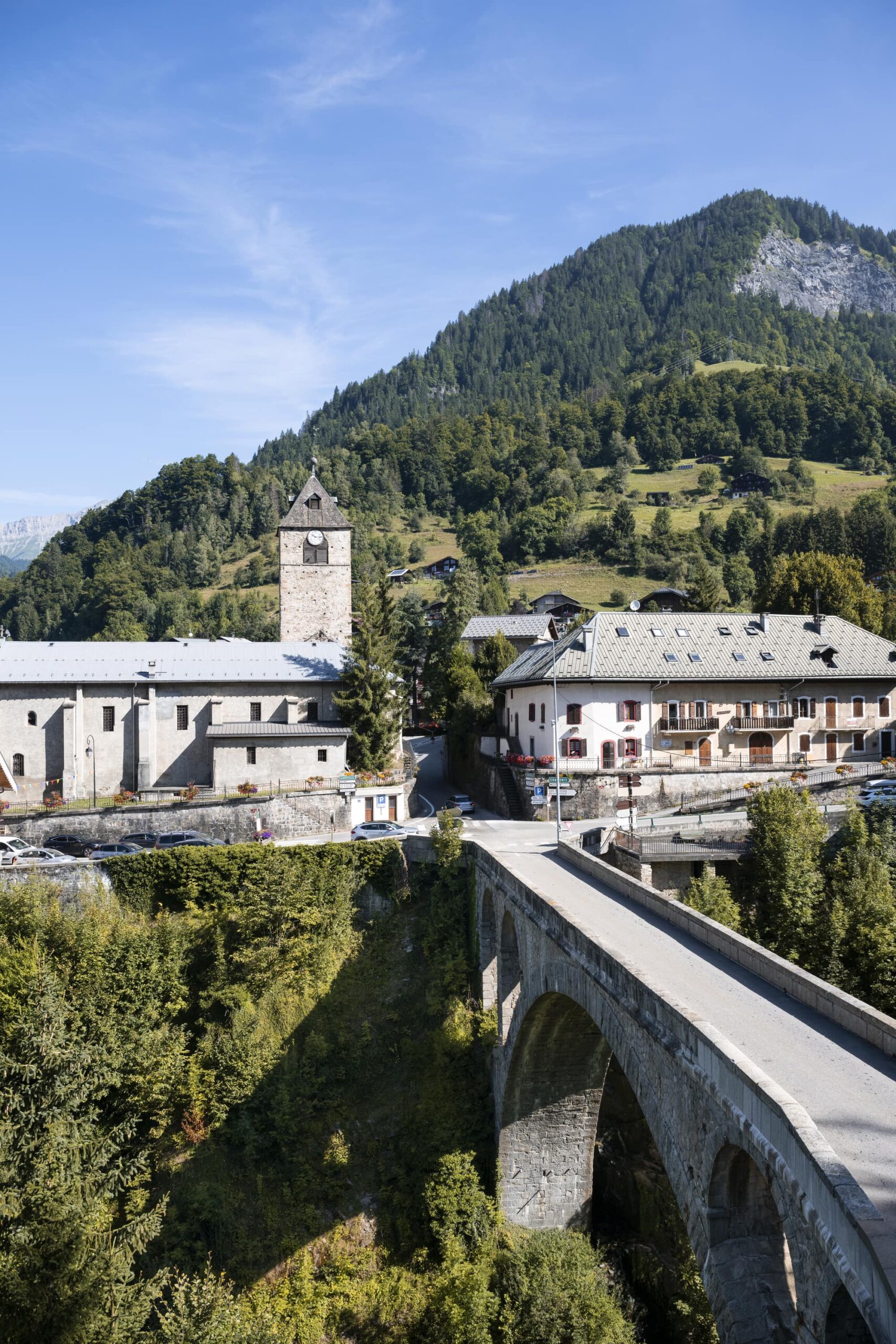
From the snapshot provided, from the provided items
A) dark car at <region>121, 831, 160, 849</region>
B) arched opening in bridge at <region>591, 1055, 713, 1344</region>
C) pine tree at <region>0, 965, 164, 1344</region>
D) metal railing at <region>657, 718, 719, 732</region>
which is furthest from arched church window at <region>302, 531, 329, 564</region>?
arched opening in bridge at <region>591, 1055, 713, 1344</region>

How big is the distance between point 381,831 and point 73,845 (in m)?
12.9

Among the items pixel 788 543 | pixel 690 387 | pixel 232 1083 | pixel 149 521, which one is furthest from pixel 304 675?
pixel 690 387

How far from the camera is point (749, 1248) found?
1219 cm

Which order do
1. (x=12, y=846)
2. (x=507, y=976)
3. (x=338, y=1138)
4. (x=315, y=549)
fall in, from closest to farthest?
(x=507, y=976), (x=338, y=1138), (x=12, y=846), (x=315, y=549)

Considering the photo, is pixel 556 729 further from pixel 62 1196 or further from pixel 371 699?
pixel 62 1196

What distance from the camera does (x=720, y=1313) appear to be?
11641 millimetres

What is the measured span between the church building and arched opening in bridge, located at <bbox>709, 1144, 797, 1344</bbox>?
32105mm

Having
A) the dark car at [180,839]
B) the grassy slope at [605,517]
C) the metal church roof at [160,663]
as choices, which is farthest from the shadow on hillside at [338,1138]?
the grassy slope at [605,517]

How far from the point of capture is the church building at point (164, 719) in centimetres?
4428

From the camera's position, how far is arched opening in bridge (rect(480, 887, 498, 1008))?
29.9 metres

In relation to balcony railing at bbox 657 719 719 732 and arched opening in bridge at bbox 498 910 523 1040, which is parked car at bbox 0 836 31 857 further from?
balcony railing at bbox 657 719 719 732

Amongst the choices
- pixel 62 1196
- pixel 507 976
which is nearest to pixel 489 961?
pixel 507 976

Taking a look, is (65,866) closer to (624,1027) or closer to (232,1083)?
(232,1083)

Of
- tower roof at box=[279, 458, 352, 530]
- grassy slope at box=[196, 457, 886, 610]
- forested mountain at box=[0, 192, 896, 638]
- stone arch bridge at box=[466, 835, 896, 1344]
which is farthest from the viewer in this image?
forested mountain at box=[0, 192, 896, 638]
